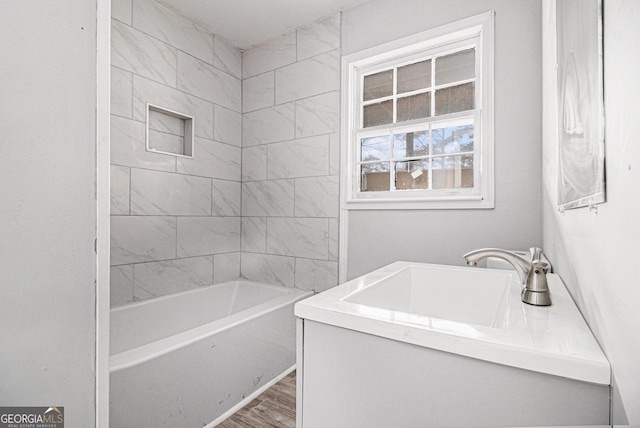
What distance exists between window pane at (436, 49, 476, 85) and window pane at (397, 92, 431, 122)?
0.14 m

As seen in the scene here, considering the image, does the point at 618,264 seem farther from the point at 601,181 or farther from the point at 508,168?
the point at 508,168

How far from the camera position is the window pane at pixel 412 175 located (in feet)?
7.00

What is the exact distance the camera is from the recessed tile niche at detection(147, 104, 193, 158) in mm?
2318

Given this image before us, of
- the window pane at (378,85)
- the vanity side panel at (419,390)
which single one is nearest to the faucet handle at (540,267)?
the vanity side panel at (419,390)

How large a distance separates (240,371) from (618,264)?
5.91 feet

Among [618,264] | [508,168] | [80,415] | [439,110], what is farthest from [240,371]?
[439,110]

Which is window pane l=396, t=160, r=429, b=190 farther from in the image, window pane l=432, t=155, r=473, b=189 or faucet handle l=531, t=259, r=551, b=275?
faucet handle l=531, t=259, r=551, b=275

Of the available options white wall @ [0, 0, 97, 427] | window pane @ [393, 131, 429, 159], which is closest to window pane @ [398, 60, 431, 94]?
window pane @ [393, 131, 429, 159]

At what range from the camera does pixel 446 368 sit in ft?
2.12

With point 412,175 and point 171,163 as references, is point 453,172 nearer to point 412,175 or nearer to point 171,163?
point 412,175

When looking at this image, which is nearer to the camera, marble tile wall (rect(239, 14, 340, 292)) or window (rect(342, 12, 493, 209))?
window (rect(342, 12, 493, 209))

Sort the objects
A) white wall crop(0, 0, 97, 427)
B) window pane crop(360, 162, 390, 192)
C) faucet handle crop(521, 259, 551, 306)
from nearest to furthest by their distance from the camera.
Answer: white wall crop(0, 0, 97, 427)
faucet handle crop(521, 259, 551, 306)
window pane crop(360, 162, 390, 192)

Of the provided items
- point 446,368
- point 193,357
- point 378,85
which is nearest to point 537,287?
point 446,368

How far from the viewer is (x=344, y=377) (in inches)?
30.0
